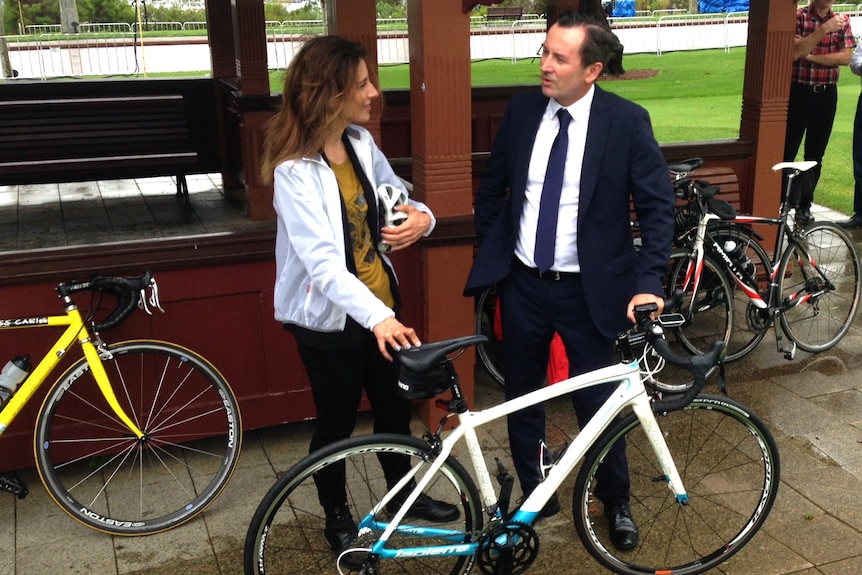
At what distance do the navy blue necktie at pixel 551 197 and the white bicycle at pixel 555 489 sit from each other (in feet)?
1.31

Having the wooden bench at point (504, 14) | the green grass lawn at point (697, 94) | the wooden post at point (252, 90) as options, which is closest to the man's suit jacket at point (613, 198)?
the green grass lawn at point (697, 94)

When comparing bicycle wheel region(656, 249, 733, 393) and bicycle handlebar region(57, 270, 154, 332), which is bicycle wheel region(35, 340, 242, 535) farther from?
bicycle wheel region(656, 249, 733, 393)

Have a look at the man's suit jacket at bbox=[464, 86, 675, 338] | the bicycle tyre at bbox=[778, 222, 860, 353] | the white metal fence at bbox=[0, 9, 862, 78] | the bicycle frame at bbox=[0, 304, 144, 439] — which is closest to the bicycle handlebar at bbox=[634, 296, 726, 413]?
the man's suit jacket at bbox=[464, 86, 675, 338]

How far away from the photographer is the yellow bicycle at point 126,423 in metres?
3.41

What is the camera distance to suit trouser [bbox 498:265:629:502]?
3.20 m

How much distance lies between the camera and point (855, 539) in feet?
11.2

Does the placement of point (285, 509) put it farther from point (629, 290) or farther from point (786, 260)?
point (786, 260)

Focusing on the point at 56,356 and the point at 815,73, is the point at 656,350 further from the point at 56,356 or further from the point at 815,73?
the point at 815,73

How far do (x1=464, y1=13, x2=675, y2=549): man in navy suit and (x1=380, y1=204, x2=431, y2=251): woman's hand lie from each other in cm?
35

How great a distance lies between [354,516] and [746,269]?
256cm

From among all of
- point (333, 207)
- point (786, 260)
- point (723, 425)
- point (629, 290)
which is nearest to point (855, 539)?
point (723, 425)

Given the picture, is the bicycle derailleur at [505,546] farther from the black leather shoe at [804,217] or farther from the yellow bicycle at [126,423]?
the black leather shoe at [804,217]

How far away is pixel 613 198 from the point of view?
10.1 feet

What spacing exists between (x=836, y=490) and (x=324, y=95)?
2640mm
